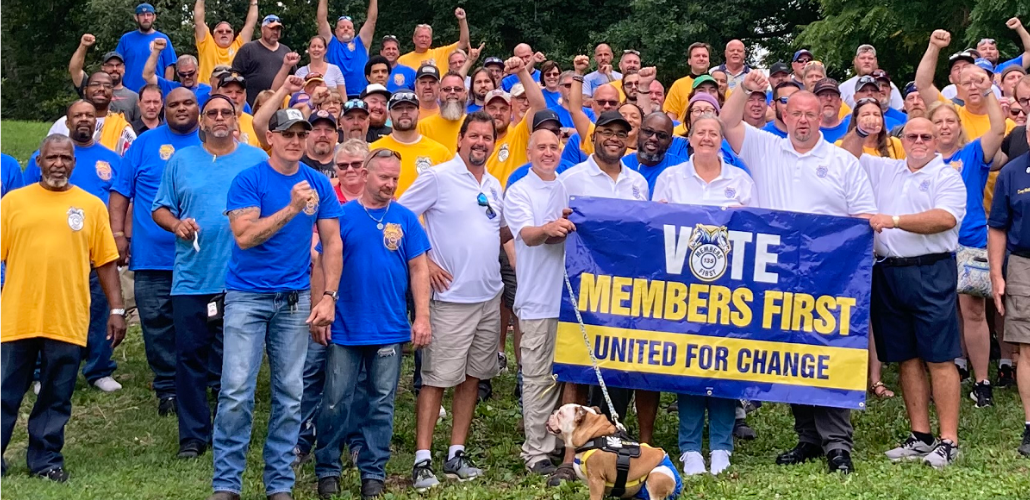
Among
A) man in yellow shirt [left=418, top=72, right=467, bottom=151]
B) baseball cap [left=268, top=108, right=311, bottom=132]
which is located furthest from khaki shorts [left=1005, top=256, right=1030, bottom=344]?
baseball cap [left=268, top=108, right=311, bottom=132]

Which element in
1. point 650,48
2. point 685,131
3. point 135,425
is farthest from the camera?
point 650,48

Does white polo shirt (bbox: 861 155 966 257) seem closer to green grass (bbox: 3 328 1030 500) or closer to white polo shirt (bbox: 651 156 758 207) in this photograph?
white polo shirt (bbox: 651 156 758 207)

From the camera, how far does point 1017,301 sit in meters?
8.71

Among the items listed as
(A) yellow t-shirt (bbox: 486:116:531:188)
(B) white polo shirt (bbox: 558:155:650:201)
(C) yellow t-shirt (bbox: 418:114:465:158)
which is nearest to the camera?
(B) white polo shirt (bbox: 558:155:650:201)

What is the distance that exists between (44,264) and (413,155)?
2.84 metres

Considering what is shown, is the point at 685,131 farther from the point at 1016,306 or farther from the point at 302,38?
the point at 302,38

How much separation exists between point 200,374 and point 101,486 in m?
1.16

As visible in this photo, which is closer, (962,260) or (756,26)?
(962,260)

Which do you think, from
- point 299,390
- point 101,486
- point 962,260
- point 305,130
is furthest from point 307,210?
point 962,260

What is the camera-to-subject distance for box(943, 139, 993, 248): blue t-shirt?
396 inches

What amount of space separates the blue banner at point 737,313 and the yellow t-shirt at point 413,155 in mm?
1771

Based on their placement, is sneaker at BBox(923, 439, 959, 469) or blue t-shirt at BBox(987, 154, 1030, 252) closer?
sneaker at BBox(923, 439, 959, 469)

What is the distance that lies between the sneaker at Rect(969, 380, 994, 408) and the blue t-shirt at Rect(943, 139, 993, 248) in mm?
1131

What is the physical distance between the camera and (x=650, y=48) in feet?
77.6
